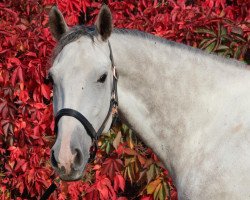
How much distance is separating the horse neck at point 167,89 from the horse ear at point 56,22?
0.92ft

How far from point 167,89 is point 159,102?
3.4 inches

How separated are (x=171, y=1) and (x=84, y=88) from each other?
6.94ft

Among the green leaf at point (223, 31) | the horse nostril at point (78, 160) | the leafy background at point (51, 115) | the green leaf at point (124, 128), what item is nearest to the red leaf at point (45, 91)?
the leafy background at point (51, 115)

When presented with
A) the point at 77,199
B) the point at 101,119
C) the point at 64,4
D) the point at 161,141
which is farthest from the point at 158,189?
the point at 64,4

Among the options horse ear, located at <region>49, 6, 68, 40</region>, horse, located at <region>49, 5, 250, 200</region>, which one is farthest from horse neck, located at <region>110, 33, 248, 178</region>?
horse ear, located at <region>49, 6, 68, 40</region>

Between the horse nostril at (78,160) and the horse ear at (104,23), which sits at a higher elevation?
the horse ear at (104,23)

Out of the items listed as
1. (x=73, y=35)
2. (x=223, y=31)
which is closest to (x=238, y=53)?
(x=223, y=31)

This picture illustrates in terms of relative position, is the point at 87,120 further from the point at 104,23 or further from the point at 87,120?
the point at 104,23

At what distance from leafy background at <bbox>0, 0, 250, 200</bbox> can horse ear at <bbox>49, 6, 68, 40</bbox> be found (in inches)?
40.9

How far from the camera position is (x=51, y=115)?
458 cm

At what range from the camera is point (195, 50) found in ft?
11.1

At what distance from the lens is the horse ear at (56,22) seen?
11.0ft

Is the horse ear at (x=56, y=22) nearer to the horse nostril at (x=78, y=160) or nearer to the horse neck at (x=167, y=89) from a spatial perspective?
the horse neck at (x=167, y=89)

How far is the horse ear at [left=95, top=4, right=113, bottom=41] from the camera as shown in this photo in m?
3.24
